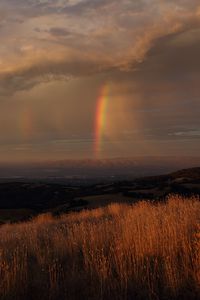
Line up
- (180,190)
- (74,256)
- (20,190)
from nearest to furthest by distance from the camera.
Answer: (74,256) < (180,190) < (20,190)

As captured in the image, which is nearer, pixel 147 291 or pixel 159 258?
pixel 147 291

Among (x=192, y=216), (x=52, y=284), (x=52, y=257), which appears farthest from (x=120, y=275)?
(x=192, y=216)

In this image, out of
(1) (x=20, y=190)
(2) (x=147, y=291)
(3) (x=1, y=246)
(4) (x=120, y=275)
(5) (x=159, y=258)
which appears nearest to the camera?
(2) (x=147, y=291)

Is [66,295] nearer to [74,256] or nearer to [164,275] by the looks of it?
[164,275]

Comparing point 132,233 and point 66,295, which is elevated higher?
point 132,233

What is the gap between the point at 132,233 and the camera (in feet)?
30.0

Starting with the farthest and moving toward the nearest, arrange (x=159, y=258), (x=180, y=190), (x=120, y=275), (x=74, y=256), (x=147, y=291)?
(x=180, y=190) → (x=74, y=256) → (x=159, y=258) → (x=120, y=275) → (x=147, y=291)

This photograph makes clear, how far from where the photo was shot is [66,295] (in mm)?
6793

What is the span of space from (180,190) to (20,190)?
60.7m

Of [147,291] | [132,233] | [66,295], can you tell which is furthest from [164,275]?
[132,233]

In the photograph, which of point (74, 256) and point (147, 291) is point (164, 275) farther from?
point (74, 256)

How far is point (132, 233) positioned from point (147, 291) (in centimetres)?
260

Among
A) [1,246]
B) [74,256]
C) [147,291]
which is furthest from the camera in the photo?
[1,246]

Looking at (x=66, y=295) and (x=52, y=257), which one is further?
(x=52, y=257)
